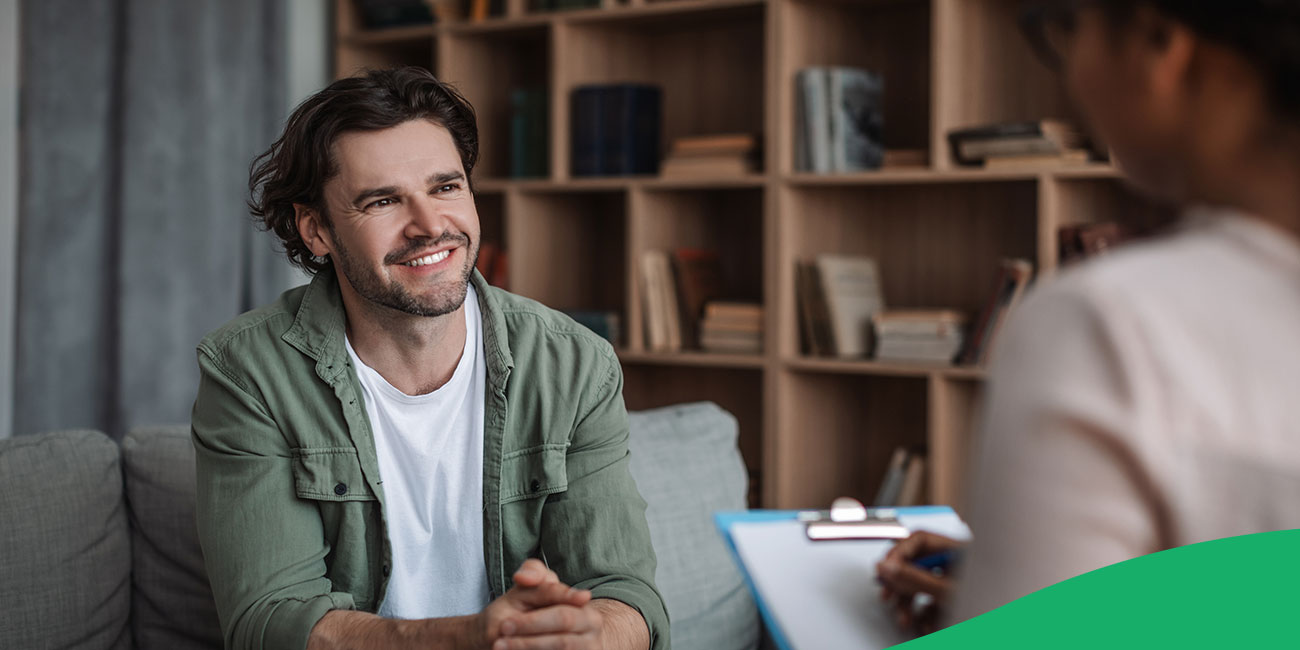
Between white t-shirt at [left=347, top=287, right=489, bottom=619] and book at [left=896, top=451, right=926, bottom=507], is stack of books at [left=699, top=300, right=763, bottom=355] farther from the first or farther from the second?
white t-shirt at [left=347, top=287, right=489, bottom=619]

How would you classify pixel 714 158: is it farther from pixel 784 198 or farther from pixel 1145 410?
pixel 1145 410

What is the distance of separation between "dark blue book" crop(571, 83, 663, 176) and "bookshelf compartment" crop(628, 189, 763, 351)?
0.38 feet

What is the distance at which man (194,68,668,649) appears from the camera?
4.12ft

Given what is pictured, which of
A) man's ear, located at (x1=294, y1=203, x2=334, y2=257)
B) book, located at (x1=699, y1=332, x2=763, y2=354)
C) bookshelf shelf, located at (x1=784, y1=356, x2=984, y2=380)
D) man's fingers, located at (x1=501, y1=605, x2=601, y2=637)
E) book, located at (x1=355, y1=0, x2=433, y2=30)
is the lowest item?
man's fingers, located at (x1=501, y1=605, x2=601, y2=637)

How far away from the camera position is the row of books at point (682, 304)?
2.84m

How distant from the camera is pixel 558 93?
2.97 meters

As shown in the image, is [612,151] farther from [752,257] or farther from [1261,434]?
[1261,434]

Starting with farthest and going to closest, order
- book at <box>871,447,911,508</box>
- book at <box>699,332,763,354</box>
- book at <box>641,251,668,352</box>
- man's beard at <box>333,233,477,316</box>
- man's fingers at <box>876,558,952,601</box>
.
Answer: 1. book at <box>641,251,668,352</box>
2. book at <box>699,332,763,354</box>
3. book at <box>871,447,911,508</box>
4. man's beard at <box>333,233,477,316</box>
5. man's fingers at <box>876,558,952,601</box>

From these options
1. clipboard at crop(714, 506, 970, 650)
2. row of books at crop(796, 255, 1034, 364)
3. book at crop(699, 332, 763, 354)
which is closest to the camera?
clipboard at crop(714, 506, 970, 650)

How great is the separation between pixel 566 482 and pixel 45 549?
2.16 feet

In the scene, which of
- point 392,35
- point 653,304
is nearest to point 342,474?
point 653,304

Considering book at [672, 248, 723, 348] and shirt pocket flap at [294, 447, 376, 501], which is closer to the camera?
shirt pocket flap at [294, 447, 376, 501]

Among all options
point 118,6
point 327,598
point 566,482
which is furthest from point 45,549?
point 118,6

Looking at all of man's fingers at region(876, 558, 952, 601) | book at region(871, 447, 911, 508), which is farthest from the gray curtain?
man's fingers at region(876, 558, 952, 601)
